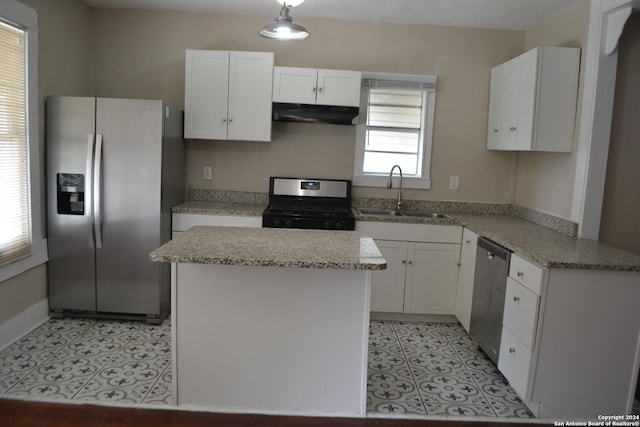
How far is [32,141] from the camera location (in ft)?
10.7

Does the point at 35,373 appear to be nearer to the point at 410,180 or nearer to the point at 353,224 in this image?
the point at 353,224

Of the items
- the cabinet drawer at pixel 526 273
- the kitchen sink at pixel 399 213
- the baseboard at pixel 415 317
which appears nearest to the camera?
the cabinet drawer at pixel 526 273

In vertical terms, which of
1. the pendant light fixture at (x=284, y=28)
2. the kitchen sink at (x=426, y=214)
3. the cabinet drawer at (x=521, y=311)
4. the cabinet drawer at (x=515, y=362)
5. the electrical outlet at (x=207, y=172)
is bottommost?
the cabinet drawer at (x=515, y=362)

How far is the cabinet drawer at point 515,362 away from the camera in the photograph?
2.52 meters

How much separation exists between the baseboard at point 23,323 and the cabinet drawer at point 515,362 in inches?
123

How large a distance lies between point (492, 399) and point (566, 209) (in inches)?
56.7

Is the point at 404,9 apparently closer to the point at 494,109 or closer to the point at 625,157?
the point at 494,109

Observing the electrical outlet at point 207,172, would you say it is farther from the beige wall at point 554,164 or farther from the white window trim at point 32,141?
the beige wall at point 554,164

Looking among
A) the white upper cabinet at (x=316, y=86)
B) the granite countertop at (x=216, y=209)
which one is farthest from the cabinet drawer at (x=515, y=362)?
the white upper cabinet at (x=316, y=86)

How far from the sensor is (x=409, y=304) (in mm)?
3801

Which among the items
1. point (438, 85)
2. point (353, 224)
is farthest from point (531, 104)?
point (353, 224)

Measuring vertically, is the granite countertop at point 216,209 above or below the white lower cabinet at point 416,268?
above

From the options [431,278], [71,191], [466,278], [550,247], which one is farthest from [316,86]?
[550,247]

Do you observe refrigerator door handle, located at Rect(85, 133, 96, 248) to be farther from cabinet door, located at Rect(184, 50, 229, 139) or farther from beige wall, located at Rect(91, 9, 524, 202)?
beige wall, located at Rect(91, 9, 524, 202)
